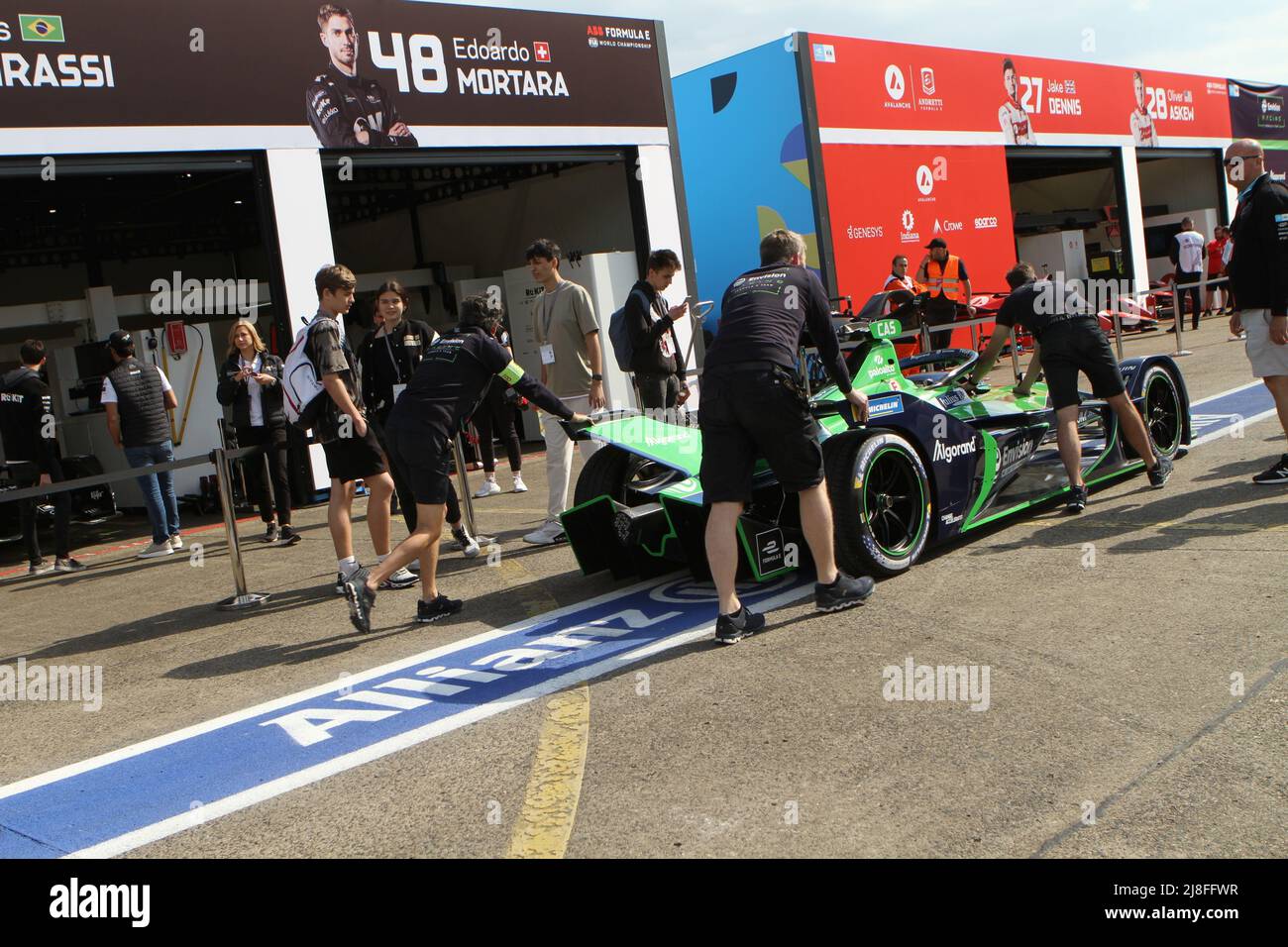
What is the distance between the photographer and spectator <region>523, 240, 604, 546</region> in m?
7.94

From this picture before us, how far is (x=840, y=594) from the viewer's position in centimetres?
532

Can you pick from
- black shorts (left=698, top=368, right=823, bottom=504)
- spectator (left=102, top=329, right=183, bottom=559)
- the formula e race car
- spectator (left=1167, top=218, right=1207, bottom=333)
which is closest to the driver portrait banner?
spectator (left=102, top=329, right=183, bottom=559)

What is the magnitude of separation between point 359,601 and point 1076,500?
13.2ft

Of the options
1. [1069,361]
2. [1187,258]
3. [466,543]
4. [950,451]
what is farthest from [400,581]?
[1187,258]

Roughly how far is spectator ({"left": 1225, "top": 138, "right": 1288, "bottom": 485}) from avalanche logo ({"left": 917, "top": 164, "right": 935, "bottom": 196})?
12.4 meters

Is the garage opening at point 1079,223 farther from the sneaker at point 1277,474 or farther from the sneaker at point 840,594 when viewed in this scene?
the sneaker at point 840,594

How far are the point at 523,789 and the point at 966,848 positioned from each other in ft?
4.60

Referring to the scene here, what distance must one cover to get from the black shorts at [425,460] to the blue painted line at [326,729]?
769 mm

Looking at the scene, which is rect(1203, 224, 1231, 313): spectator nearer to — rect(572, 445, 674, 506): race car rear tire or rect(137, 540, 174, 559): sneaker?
rect(572, 445, 674, 506): race car rear tire

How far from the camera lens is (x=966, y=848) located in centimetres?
303

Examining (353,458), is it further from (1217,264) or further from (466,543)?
(1217,264)

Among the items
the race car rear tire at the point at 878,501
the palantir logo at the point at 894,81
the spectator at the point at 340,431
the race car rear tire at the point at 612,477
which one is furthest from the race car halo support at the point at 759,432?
the palantir logo at the point at 894,81

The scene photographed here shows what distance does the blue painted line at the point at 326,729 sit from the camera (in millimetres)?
3902

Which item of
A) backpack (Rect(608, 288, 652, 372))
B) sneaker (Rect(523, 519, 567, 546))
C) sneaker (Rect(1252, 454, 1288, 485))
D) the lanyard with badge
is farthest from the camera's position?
the lanyard with badge
